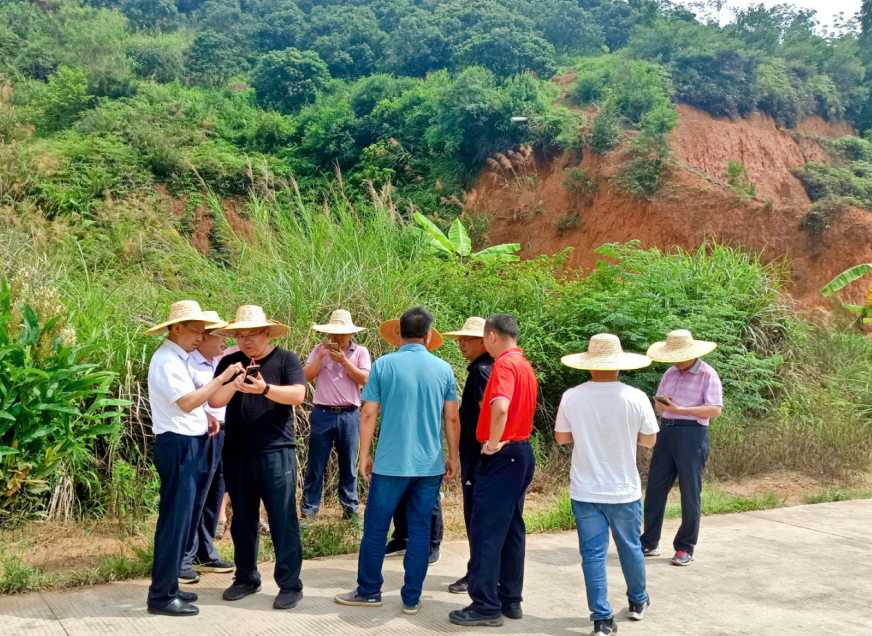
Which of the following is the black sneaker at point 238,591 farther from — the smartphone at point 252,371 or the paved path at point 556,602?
the smartphone at point 252,371

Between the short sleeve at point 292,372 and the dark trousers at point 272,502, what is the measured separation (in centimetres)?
42

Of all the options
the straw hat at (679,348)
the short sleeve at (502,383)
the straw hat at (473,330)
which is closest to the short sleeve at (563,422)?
the short sleeve at (502,383)

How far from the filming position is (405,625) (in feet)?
14.2

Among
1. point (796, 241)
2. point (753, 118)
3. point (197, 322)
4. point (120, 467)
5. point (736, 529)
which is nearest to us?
point (197, 322)

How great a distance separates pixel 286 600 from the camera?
4504 mm

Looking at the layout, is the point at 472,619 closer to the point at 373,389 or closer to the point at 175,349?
the point at 373,389

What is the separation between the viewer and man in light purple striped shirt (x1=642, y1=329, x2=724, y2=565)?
5.67m

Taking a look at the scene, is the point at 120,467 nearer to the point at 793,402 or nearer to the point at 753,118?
the point at 793,402

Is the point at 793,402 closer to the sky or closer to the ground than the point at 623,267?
closer to the ground

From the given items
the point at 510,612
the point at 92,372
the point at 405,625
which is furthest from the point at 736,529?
the point at 92,372

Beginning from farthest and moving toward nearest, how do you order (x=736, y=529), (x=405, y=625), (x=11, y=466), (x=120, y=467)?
(x=736, y=529)
(x=120, y=467)
(x=11, y=466)
(x=405, y=625)

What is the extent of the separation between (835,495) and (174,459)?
748 cm

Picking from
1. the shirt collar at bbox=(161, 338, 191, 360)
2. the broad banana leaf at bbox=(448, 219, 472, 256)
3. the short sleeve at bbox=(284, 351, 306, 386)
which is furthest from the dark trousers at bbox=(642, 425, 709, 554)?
the broad banana leaf at bbox=(448, 219, 472, 256)

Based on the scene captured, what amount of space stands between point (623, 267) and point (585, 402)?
24.4ft
